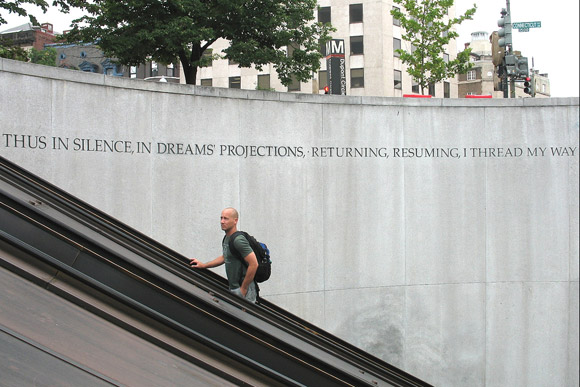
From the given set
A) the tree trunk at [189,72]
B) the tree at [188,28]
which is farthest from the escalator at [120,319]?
the tree trunk at [189,72]

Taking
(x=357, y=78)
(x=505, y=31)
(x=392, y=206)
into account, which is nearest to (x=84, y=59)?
(x=357, y=78)

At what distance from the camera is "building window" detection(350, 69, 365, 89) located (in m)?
50.3

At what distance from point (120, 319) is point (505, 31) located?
1490cm

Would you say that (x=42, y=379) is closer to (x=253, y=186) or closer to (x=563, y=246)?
(x=253, y=186)

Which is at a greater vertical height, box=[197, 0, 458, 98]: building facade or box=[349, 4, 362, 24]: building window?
box=[349, 4, 362, 24]: building window

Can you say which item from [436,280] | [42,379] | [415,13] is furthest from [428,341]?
[415,13]

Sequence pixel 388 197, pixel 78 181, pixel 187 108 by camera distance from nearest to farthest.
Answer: pixel 78 181, pixel 187 108, pixel 388 197

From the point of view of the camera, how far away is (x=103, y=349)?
9.92 feet

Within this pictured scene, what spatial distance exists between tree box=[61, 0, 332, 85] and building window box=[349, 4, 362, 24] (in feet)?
109

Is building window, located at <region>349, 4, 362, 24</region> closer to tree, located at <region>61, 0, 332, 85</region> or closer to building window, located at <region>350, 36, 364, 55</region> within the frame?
building window, located at <region>350, 36, 364, 55</region>

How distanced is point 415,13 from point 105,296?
2367 cm

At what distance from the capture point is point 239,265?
20.6 feet

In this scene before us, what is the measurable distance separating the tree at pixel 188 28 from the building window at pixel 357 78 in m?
32.5

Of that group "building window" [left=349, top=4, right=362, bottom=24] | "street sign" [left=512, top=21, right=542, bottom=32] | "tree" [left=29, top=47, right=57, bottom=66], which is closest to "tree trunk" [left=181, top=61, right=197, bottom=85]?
"street sign" [left=512, top=21, right=542, bottom=32]
